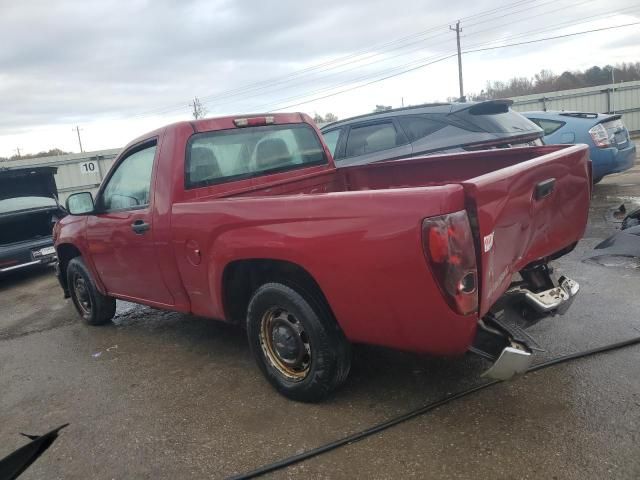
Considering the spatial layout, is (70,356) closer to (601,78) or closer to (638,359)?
(638,359)

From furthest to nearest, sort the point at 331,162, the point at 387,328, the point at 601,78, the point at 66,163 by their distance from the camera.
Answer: the point at 601,78 → the point at 66,163 → the point at 331,162 → the point at 387,328

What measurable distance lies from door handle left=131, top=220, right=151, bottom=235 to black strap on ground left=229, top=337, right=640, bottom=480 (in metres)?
2.05

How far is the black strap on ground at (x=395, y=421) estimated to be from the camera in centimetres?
271

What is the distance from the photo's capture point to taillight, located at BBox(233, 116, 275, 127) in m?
4.25

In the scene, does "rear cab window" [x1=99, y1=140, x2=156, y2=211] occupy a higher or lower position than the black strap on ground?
higher

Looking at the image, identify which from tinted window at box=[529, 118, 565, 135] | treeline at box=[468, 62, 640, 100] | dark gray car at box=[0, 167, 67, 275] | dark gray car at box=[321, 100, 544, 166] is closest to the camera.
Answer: dark gray car at box=[321, 100, 544, 166]

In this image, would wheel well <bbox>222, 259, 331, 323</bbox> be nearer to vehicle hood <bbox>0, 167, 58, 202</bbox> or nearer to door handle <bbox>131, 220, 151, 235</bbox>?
door handle <bbox>131, 220, 151, 235</bbox>

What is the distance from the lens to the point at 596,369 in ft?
10.9

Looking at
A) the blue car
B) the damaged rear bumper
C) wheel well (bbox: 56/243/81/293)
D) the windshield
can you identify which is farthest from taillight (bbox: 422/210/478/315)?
the windshield

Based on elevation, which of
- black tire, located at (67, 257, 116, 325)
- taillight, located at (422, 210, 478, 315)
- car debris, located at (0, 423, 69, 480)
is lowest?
black tire, located at (67, 257, 116, 325)

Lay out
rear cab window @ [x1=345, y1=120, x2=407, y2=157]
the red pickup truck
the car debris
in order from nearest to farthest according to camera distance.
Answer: the car debris < the red pickup truck < rear cab window @ [x1=345, y1=120, x2=407, y2=157]

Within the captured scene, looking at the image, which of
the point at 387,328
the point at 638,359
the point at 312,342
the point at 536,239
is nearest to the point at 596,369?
the point at 638,359

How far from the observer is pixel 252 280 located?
357 cm

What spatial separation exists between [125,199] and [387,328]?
2.73 m
